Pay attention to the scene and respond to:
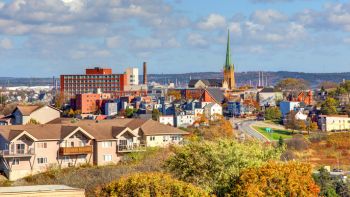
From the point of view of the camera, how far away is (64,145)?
3412cm

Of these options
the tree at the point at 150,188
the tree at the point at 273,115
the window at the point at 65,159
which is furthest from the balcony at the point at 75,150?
the tree at the point at 273,115

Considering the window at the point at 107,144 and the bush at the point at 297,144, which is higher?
the window at the point at 107,144

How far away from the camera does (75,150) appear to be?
34.0 m

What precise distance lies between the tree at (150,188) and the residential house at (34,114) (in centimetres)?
2791

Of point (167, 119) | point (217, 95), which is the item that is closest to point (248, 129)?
point (167, 119)

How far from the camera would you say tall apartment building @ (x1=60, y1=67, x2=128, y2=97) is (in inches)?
4951

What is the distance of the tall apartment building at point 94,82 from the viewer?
126 meters

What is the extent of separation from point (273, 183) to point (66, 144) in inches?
669

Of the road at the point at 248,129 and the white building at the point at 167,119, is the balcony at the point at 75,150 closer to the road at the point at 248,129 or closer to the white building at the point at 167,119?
the road at the point at 248,129

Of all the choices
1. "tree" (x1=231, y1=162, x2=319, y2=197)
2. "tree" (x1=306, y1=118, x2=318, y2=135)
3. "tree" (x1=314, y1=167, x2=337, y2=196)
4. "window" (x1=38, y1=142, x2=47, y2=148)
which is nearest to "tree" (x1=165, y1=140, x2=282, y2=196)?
"tree" (x1=231, y1=162, x2=319, y2=197)

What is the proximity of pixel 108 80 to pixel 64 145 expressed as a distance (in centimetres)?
9342

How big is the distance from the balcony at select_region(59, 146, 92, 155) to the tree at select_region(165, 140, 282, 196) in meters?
10.7

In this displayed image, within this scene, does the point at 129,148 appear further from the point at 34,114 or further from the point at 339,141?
the point at 339,141

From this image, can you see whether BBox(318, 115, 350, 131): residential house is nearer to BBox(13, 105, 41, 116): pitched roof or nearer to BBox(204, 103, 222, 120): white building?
BBox(204, 103, 222, 120): white building
